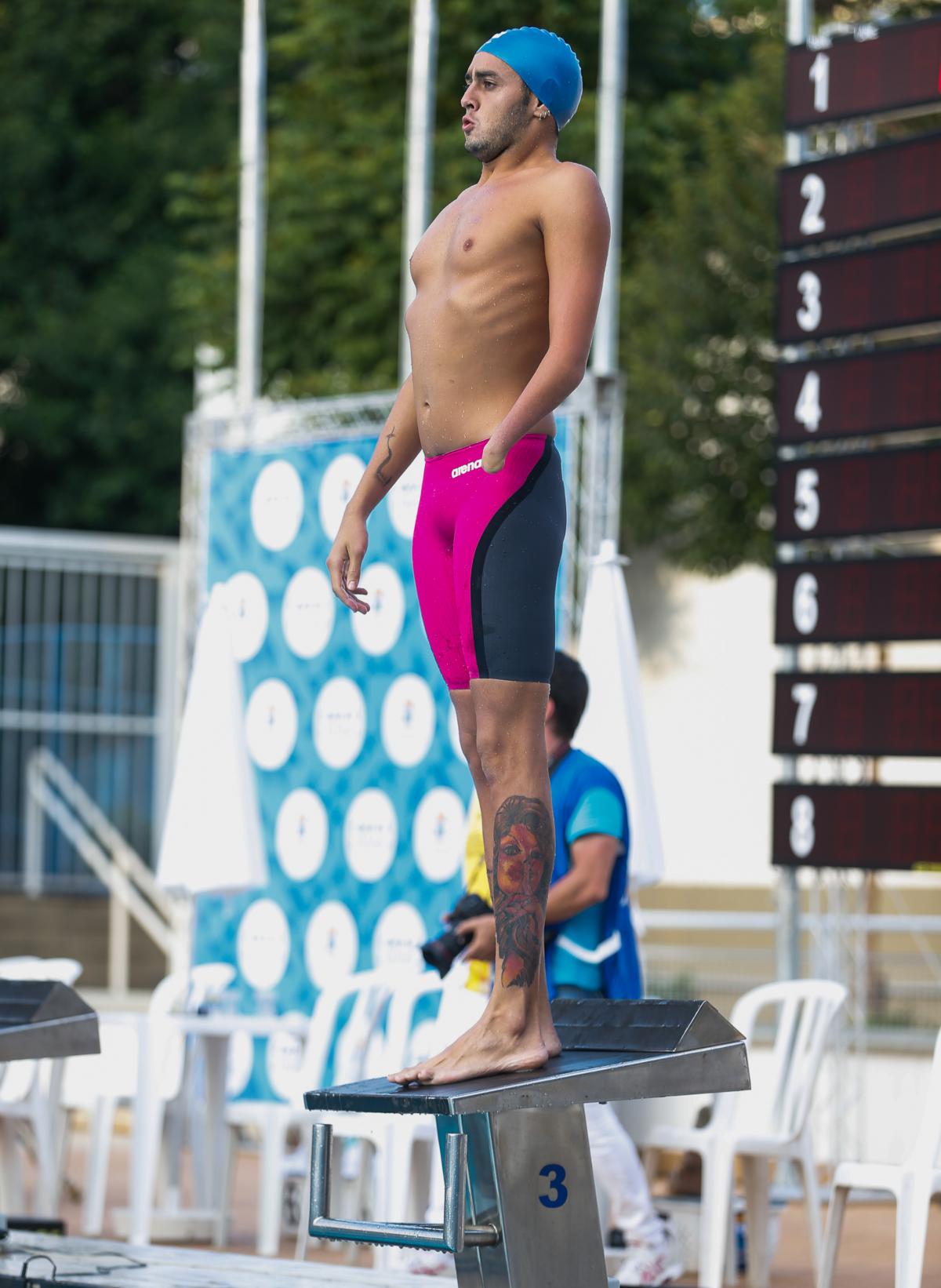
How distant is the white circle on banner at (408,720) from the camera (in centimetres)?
847

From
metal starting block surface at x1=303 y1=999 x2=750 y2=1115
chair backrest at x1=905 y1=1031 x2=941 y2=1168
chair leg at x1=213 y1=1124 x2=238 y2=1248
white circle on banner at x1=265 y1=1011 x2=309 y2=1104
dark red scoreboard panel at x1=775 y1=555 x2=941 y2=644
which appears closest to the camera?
metal starting block surface at x1=303 y1=999 x2=750 y2=1115

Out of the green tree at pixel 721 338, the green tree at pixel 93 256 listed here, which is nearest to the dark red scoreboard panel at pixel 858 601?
the green tree at pixel 721 338

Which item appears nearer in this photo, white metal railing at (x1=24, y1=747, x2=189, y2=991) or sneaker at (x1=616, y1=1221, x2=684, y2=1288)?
sneaker at (x1=616, y1=1221, x2=684, y2=1288)

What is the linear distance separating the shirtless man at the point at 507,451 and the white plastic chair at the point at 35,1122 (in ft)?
10.9

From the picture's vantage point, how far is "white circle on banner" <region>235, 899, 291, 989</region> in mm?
8961

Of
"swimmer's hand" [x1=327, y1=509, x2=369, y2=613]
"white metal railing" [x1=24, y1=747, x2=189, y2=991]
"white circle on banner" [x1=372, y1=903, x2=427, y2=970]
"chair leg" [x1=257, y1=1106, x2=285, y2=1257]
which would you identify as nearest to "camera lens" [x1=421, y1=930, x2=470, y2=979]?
"swimmer's hand" [x1=327, y1=509, x2=369, y2=613]

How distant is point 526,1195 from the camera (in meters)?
3.61

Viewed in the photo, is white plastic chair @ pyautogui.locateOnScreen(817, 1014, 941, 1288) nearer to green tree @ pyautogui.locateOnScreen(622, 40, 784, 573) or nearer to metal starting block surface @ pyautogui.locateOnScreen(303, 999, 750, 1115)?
metal starting block surface @ pyautogui.locateOnScreen(303, 999, 750, 1115)

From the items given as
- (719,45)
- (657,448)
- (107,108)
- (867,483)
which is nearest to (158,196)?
(107,108)

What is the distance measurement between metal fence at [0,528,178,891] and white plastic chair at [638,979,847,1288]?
7666 millimetres

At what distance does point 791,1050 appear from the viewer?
22.7 ft

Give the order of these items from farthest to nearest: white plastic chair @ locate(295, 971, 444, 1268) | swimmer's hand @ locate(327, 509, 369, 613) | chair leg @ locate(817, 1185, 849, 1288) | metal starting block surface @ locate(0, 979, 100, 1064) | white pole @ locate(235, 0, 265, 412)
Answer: white pole @ locate(235, 0, 265, 412)
white plastic chair @ locate(295, 971, 444, 1268)
chair leg @ locate(817, 1185, 849, 1288)
metal starting block surface @ locate(0, 979, 100, 1064)
swimmer's hand @ locate(327, 509, 369, 613)

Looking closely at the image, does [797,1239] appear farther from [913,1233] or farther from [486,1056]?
[486,1056]

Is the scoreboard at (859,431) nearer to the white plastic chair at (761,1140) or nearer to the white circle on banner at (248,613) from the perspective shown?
the white plastic chair at (761,1140)
